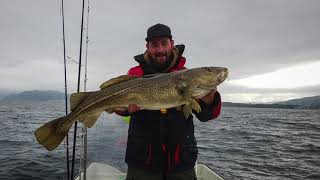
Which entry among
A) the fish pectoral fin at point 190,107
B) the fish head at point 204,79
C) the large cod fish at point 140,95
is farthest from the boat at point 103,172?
the fish head at point 204,79

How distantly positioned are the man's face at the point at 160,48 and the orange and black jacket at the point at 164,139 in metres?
0.80

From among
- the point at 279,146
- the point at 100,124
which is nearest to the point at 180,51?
the point at 100,124

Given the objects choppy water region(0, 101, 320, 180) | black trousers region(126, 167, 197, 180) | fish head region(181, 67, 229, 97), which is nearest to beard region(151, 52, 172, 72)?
fish head region(181, 67, 229, 97)

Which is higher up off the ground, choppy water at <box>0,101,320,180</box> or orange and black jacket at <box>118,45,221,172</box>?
orange and black jacket at <box>118,45,221,172</box>

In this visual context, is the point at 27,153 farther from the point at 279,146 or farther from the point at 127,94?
the point at 279,146

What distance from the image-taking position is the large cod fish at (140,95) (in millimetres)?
4621

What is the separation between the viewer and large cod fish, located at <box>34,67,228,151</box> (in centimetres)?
462

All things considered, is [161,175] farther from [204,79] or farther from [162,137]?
[204,79]

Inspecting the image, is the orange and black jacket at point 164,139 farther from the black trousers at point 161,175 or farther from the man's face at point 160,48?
the man's face at point 160,48

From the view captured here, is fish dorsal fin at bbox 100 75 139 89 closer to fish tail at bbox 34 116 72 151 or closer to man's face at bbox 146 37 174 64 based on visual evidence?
man's face at bbox 146 37 174 64

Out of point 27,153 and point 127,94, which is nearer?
point 127,94

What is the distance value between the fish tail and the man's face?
1.66 metres

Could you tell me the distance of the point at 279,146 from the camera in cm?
2792

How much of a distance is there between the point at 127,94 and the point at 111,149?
3.74 metres
